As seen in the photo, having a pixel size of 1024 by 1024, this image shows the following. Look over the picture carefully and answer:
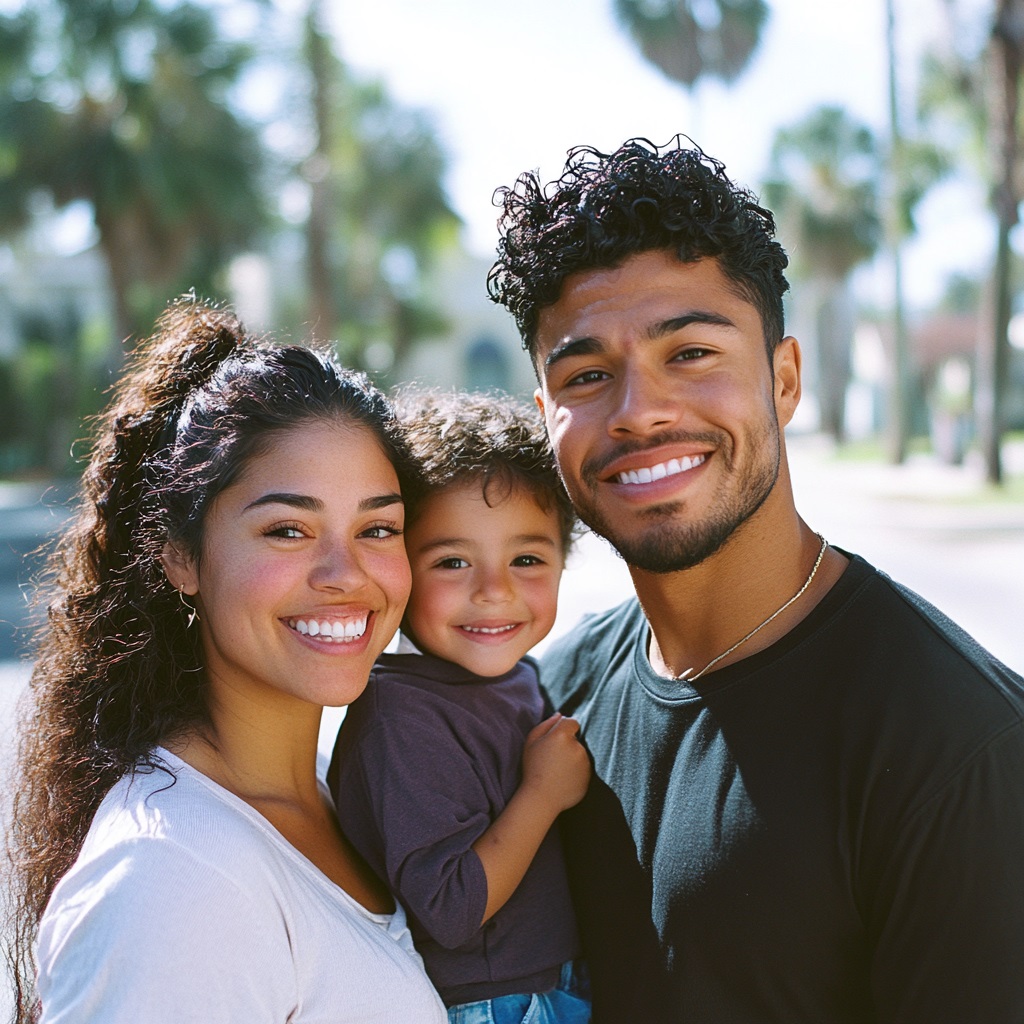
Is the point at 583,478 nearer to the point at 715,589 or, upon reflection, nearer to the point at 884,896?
the point at 715,589

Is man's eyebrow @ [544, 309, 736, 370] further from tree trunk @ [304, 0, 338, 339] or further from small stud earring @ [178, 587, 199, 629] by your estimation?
tree trunk @ [304, 0, 338, 339]

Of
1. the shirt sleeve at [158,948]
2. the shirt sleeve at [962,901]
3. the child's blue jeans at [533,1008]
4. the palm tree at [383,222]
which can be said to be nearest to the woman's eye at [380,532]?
the shirt sleeve at [158,948]

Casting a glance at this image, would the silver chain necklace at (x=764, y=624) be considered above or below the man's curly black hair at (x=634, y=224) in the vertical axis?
below

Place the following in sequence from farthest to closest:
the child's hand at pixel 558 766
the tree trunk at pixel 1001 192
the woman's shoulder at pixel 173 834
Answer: the tree trunk at pixel 1001 192
the child's hand at pixel 558 766
the woman's shoulder at pixel 173 834

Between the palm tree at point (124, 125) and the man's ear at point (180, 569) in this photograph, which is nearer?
the man's ear at point (180, 569)

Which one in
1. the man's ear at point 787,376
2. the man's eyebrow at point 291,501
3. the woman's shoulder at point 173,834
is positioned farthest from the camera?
the man's ear at point 787,376

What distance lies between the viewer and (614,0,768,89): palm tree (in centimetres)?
3045

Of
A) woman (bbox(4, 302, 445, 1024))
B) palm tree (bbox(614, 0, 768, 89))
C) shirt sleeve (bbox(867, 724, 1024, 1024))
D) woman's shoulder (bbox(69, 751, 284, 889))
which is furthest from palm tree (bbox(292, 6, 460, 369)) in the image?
shirt sleeve (bbox(867, 724, 1024, 1024))

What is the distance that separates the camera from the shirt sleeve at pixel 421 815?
7.62 ft

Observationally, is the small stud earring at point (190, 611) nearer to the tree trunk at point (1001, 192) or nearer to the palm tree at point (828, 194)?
the tree trunk at point (1001, 192)

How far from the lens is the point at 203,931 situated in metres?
1.80

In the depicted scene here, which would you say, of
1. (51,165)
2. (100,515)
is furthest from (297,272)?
(100,515)

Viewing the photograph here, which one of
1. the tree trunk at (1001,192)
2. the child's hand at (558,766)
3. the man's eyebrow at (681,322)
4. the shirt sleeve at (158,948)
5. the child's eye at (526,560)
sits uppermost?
the tree trunk at (1001,192)

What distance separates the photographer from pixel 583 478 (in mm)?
2492
